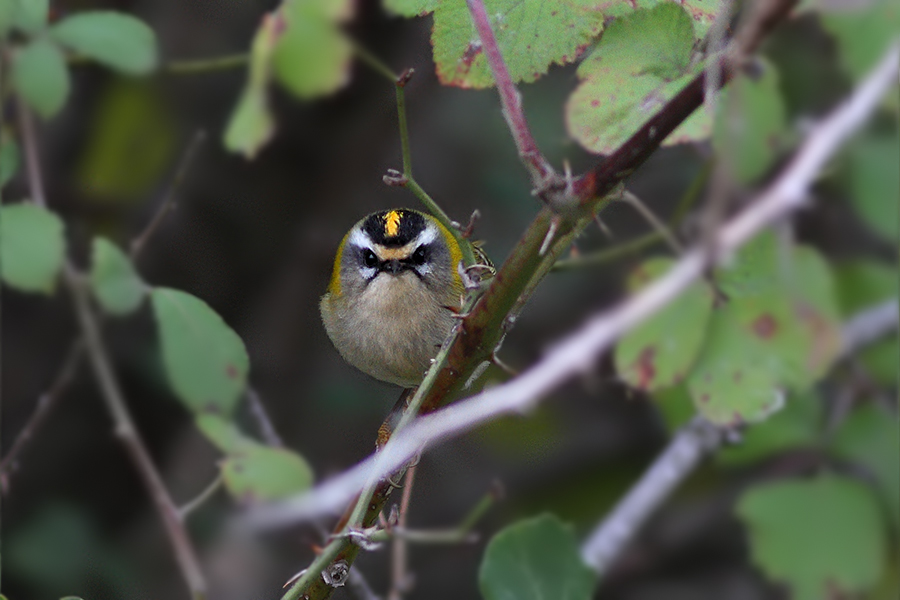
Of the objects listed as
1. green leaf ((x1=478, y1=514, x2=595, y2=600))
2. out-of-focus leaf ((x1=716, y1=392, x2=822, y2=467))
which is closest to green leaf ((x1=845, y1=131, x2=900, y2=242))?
out-of-focus leaf ((x1=716, y1=392, x2=822, y2=467))

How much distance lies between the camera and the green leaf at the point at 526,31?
156 cm

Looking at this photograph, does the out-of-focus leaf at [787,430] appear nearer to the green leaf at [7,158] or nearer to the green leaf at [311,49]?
the green leaf at [311,49]

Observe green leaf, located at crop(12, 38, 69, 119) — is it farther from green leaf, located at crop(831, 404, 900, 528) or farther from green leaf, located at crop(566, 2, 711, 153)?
green leaf, located at crop(831, 404, 900, 528)

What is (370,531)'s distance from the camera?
1320 millimetres

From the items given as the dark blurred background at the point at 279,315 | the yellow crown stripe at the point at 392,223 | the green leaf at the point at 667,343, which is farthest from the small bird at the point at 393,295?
the dark blurred background at the point at 279,315

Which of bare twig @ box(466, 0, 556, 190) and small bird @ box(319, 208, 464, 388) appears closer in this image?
bare twig @ box(466, 0, 556, 190)

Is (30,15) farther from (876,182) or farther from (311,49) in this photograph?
(876,182)

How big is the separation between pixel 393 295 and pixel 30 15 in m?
1.13

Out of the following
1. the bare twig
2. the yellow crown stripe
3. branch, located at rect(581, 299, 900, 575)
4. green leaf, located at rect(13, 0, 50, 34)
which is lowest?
branch, located at rect(581, 299, 900, 575)

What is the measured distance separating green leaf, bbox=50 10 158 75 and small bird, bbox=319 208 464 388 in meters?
0.84

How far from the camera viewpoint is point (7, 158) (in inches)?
74.3

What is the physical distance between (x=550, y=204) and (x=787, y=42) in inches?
85.9

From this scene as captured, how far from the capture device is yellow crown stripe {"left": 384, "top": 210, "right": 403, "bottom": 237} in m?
2.79

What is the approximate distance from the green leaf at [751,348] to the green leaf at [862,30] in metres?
0.35
